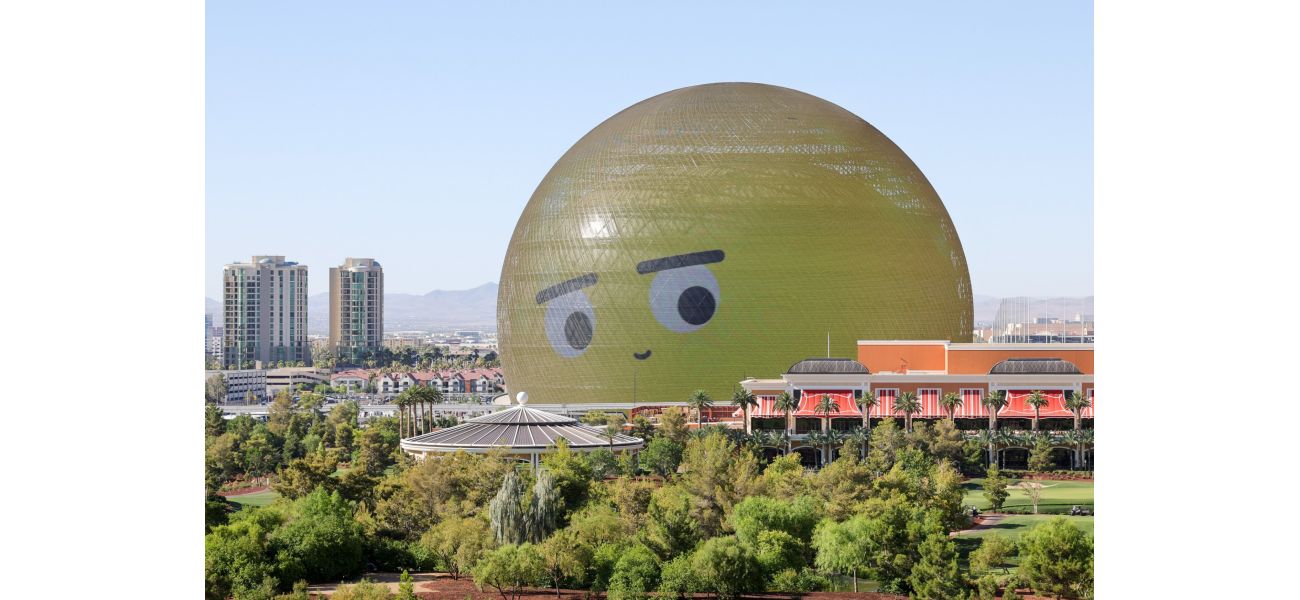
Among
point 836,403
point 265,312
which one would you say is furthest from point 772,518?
point 265,312

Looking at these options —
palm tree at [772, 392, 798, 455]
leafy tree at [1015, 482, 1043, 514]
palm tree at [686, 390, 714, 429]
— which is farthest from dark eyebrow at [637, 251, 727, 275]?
leafy tree at [1015, 482, 1043, 514]

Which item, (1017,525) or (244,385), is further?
(244,385)

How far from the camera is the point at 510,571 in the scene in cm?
3422

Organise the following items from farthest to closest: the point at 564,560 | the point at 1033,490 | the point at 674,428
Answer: the point at 674,428, the point at 1033,490, the point at 564,560

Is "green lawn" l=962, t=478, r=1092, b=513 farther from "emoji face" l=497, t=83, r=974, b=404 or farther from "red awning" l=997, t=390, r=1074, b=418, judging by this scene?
"emoji face" l=497, t=83, r=974, b=404

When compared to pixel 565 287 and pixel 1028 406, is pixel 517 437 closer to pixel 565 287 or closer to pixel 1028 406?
pixel 1028 406

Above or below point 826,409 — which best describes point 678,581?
below

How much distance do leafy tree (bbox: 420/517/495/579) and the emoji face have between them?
33.6m

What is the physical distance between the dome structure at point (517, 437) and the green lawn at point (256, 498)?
155 inches

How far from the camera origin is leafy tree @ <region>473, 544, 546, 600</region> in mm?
34156

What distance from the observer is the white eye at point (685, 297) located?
7050cm

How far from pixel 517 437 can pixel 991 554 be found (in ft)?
58.2

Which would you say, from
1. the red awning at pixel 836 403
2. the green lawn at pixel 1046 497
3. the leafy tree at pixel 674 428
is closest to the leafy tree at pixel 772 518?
the green lawn at pixel 1046 497

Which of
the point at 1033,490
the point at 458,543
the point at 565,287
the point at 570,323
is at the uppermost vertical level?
the point at 565,287
